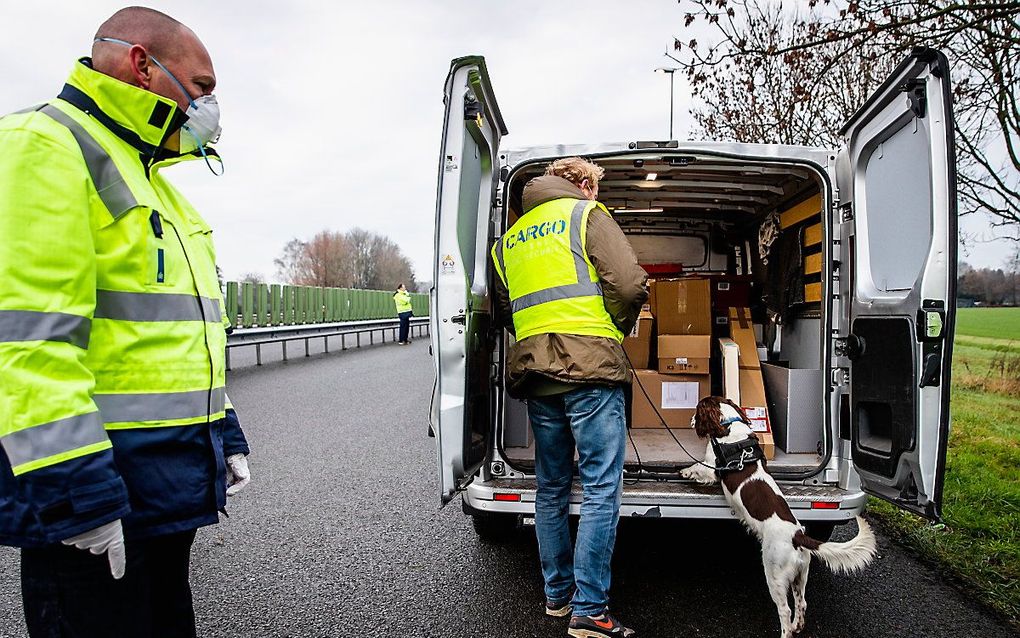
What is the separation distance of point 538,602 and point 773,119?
10493 mm

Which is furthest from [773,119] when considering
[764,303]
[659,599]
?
[659,599]

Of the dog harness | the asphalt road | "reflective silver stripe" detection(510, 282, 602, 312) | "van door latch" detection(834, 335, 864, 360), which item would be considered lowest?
the asphalt road

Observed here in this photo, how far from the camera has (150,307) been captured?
64.4 inches

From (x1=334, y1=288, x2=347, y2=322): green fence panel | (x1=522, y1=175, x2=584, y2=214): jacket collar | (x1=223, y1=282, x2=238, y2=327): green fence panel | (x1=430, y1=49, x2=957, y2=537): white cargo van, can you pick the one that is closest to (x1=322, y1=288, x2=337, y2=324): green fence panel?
A: (x1=334, y1=288, x2=347, y2=322): green fence panel

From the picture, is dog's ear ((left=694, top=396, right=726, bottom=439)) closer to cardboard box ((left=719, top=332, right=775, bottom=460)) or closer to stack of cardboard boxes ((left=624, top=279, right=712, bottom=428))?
cardboard box ((left=719, top=332, right=775, bottom=460))

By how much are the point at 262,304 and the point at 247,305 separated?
87cm

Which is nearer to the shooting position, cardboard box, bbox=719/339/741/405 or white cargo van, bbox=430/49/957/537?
white cargo van, bbox=430/49/957/537

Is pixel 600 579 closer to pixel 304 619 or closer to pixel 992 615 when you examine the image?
pixel 304 619

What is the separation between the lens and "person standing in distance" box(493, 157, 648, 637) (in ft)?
9.51

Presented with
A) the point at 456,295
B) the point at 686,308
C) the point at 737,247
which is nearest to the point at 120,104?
the point at 456,295

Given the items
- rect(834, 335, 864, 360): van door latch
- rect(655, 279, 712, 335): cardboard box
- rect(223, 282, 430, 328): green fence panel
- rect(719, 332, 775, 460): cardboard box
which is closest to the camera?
rect(834, 335, 864, 360): van door latch

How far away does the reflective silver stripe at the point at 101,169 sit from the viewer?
1.54 meters

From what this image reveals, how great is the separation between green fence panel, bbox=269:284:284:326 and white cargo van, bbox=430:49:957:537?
1209 centimetres

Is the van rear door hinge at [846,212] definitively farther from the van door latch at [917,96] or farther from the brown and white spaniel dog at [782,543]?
the brown and white spaniel dog at [782,543]
